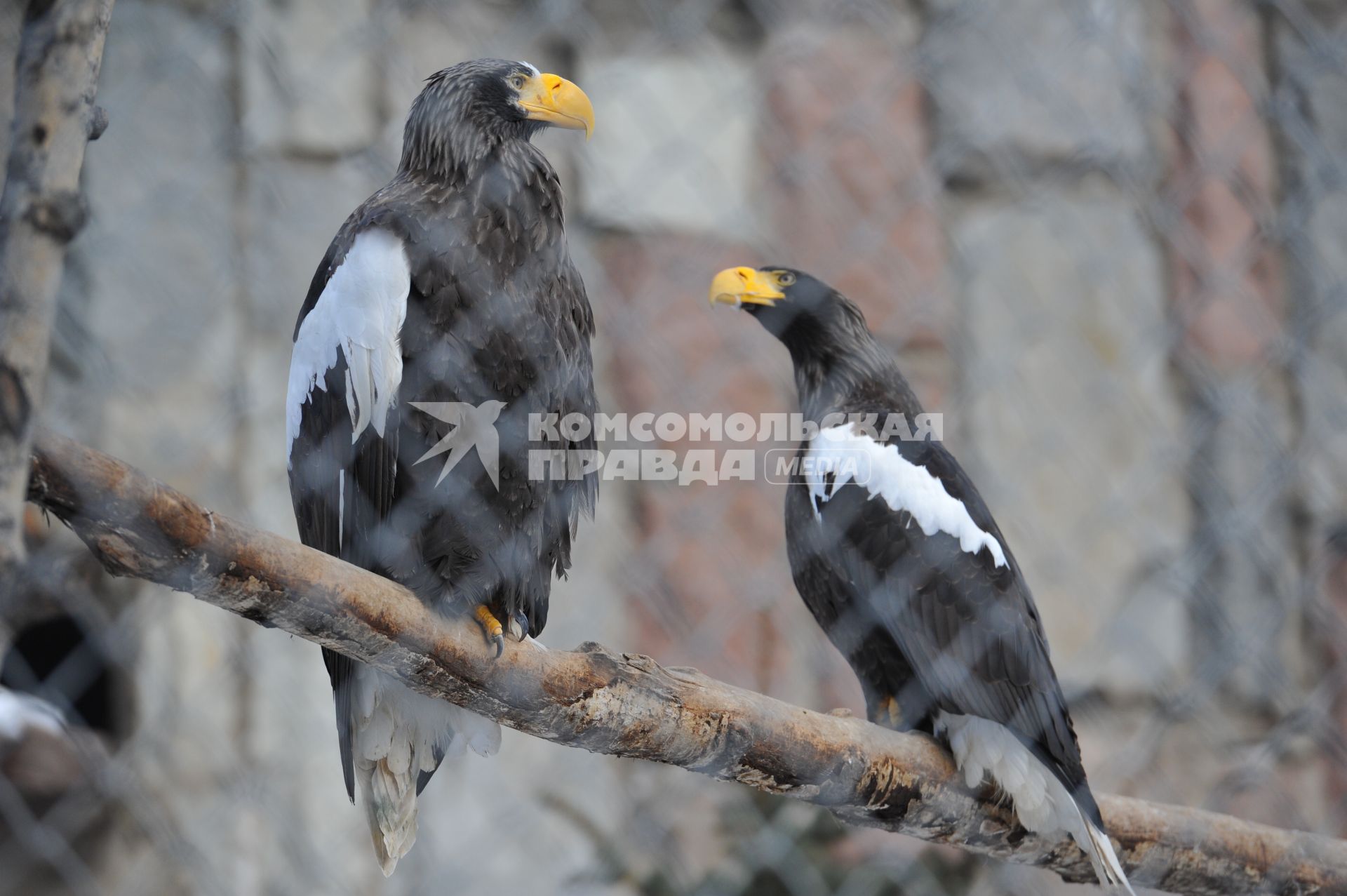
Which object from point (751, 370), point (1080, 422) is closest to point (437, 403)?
point (751, 370)

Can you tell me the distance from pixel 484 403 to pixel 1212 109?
1.71m

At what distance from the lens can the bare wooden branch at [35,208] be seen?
1.67 feet

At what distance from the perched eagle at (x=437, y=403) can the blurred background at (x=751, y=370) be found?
468 mm

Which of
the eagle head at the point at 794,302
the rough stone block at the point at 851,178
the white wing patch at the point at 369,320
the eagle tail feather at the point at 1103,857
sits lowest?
the eagle tail feather at the point at 1103,857

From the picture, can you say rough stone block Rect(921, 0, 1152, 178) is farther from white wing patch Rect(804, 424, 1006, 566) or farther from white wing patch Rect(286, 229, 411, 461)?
white wing patch Rect(286, 229, 411, 461)

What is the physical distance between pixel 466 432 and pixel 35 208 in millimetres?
526

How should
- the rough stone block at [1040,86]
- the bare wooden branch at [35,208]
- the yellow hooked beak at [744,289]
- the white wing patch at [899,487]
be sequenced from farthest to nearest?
the rough stone block at [1040,86] < the yellow hooked beak at [744,289] < the white wing patch at [899,487] < the bare wooden branch at [35,208]

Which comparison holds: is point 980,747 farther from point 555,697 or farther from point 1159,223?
point 1159,223

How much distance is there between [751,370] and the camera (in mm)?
1973

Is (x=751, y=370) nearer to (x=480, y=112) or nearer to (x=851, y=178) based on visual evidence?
(x=851, y=178)

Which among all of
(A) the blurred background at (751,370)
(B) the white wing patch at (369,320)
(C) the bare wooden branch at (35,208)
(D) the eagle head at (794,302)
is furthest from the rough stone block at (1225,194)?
(C) the bare wooden branch at (35,208)

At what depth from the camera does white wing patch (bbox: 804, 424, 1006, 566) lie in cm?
135

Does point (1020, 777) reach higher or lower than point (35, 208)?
lower

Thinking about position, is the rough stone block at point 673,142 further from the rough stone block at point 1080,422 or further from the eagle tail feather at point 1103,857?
the eagle tail feather at point 1103,857
